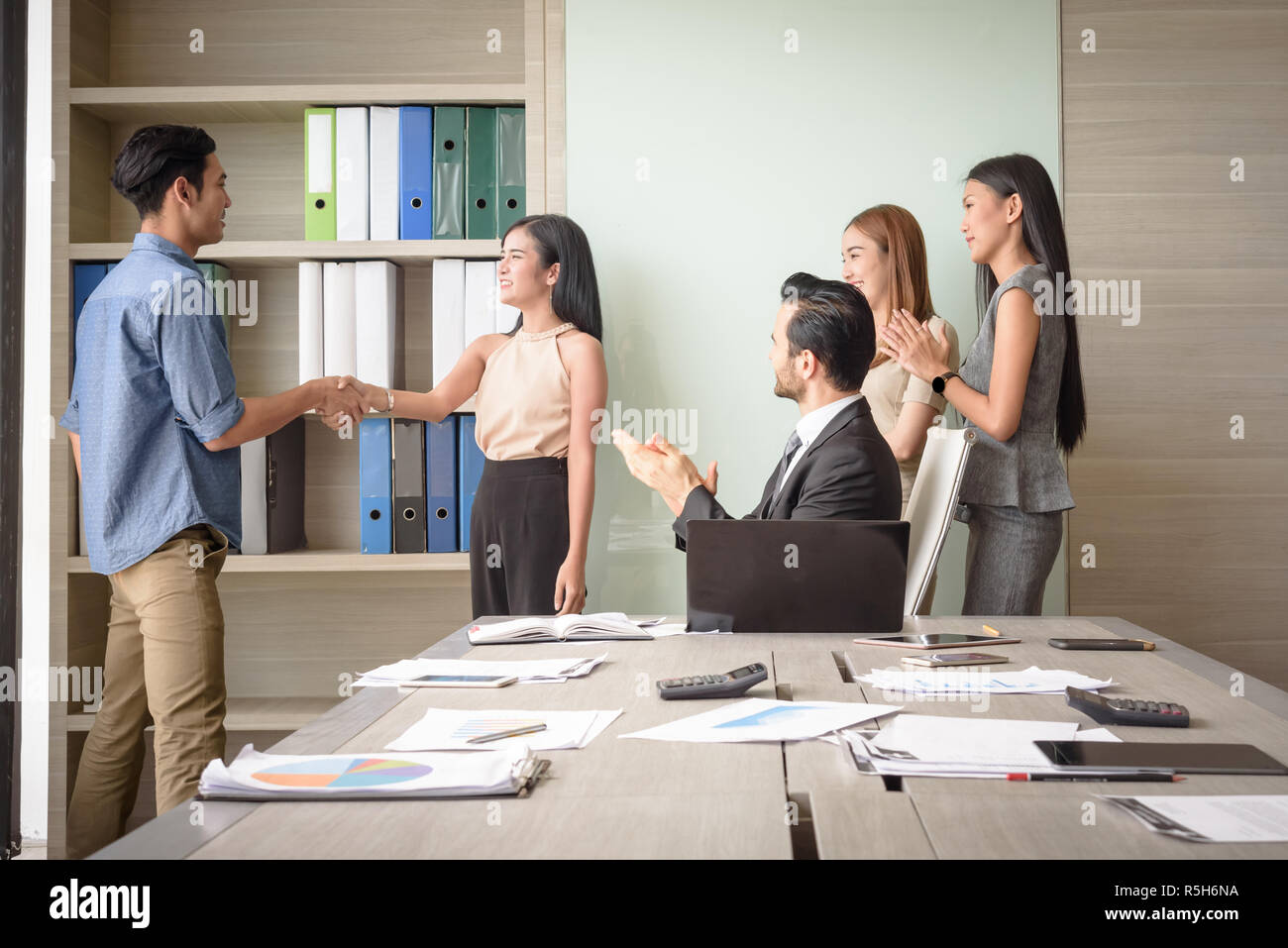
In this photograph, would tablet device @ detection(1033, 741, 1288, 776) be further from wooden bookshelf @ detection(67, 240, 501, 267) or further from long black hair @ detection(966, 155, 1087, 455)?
wooden bookshelf @ detection(67, 240, 501, 267)

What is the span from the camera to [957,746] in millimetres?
916

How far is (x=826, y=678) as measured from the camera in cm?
126

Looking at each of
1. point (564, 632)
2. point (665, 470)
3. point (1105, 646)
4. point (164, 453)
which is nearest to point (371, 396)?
point (164, 453)

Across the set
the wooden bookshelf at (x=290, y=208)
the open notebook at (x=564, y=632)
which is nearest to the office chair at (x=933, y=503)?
the open notebook at (x=564, y=632)

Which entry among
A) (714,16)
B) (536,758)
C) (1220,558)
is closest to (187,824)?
(536,758)

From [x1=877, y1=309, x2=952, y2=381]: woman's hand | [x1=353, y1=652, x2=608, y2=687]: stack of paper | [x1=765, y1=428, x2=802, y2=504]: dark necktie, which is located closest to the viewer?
[x1=353, y1=652, x2=608, y2=687]: stack of paper

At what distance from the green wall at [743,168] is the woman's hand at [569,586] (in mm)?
290

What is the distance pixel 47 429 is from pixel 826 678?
2.29 metres

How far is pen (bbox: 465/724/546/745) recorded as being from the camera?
38.4 inches

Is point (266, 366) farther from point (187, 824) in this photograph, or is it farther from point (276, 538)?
point (187, 824)

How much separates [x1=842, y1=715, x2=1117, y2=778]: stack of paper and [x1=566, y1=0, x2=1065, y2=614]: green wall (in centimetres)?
175

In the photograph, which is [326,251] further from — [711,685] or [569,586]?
[711,685]

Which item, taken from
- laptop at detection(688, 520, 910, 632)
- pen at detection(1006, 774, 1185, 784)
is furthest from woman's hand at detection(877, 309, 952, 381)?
pen at detection(1006, 774, 1185, 784)

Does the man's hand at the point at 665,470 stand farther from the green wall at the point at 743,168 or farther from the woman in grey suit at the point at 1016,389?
the green wall at the point at 743,168
